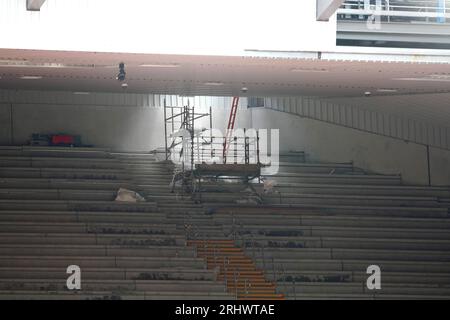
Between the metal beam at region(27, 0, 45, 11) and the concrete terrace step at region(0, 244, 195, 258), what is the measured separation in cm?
707

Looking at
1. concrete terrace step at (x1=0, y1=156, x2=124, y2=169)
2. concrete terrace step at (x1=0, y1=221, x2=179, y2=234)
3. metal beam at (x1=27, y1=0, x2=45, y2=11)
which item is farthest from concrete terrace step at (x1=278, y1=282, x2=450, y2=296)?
metal beam at (x1=27, y1=0, x2=45, y2=11)

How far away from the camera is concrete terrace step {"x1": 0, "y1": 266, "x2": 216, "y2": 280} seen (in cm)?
2288

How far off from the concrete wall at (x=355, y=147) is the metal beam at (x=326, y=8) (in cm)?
1121

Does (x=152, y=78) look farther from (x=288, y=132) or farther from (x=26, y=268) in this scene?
(x=288, y=132)

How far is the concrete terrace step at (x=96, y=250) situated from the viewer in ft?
77.8

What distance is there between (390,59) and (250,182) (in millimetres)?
9813

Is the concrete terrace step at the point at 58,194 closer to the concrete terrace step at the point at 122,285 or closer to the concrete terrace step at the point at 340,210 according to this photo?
the concrete terrace step at the point at 340,210

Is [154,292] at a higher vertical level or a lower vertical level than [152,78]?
lower

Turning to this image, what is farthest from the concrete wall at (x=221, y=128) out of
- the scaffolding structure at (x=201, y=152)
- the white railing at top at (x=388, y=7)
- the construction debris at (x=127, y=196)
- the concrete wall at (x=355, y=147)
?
the white railing at top at (x=388, y=7)

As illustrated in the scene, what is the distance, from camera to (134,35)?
60.8 feet

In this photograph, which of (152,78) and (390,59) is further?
(152,78)

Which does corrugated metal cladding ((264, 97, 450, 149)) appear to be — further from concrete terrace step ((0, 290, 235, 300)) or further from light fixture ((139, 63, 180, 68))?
light fixture ((139, 63, 180, 68))
